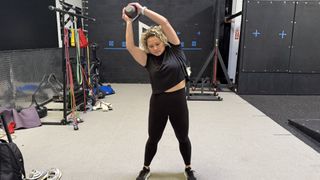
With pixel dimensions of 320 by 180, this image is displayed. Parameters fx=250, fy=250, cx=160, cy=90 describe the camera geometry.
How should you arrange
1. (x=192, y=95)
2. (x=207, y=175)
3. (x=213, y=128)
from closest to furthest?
(x=207, y=175) → (x=213, y=128) → (x=192, y=95)

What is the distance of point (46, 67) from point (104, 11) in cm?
286

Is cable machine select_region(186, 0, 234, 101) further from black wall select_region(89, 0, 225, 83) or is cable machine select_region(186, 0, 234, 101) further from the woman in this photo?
the woman

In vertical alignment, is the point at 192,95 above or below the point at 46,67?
below

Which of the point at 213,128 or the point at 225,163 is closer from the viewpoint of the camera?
the point at 225,163

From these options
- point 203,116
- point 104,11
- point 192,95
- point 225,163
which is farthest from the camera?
point 104,11

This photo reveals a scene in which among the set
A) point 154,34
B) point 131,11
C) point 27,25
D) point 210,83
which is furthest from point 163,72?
point 210,83

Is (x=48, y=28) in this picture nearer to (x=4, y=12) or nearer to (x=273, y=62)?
(x=4, y=12)

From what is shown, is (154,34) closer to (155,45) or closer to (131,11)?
(155,45)

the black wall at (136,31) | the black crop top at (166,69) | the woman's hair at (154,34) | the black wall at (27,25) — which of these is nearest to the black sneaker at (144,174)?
the black crop top at (166,69)

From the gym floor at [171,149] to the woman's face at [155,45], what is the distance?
1.19 meters

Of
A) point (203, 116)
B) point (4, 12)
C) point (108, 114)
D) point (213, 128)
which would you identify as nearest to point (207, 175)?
point (213, 128)

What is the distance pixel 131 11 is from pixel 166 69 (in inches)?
19.6

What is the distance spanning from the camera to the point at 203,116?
4.19 meters

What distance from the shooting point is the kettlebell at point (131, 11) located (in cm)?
180
